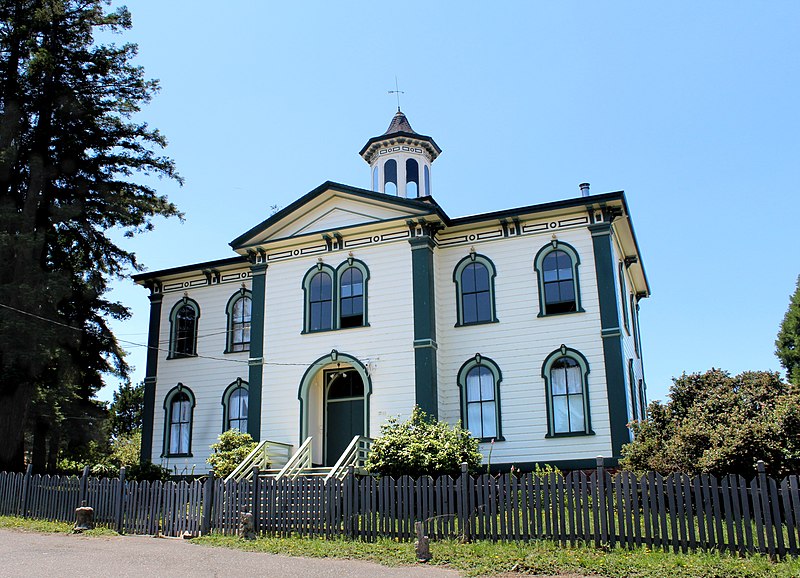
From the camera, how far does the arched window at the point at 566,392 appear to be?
2028 centimetres

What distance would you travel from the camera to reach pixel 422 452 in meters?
17.9

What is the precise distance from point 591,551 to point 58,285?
56.4ft

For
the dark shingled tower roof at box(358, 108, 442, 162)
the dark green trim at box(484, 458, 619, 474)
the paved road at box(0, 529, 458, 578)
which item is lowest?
the paved road at box(0, 529, 458, 578)

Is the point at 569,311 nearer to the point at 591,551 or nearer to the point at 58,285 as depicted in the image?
the point at 591,551

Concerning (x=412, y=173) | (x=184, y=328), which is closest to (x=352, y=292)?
(x=412, y=173)

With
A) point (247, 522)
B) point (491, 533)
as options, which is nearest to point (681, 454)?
point (491, 533)

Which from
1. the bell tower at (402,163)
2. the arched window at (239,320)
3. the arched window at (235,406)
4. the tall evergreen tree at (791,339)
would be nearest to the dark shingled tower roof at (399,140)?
the bell tower at (402,163)

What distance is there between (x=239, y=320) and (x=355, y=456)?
8.20 meters

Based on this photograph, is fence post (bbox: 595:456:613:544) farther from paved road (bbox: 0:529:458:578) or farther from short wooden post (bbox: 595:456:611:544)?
paved road (bbox: 0:529:458:578)

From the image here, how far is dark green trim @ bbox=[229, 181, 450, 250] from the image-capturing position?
72.7ft

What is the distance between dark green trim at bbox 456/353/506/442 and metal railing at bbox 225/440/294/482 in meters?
5.03

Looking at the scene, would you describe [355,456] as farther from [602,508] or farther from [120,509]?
[602,508]

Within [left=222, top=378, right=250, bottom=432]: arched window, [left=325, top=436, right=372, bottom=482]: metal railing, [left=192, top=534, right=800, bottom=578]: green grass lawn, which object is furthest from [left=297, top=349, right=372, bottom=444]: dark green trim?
[left=192, top=534, right=800, bottom=578]: green grass lawn

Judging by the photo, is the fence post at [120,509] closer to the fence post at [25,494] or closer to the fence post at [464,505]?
the fence post at [25,494]
